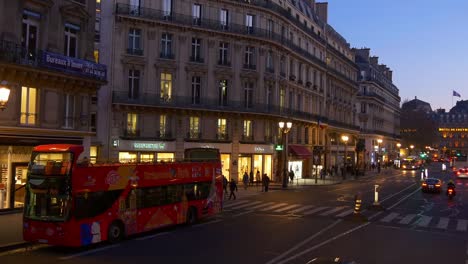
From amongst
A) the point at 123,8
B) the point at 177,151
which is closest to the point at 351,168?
the point at 177,151

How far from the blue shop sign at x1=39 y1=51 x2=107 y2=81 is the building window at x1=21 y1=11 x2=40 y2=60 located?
66 cm

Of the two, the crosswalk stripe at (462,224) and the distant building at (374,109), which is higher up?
the distant building at (374,109)

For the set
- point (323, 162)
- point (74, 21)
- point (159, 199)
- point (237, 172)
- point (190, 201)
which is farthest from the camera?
Answer: point (323, 162)

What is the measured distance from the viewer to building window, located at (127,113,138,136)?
50.1 metres

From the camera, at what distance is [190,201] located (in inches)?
1052

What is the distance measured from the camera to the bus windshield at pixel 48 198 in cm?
1900

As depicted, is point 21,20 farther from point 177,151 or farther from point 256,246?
point 177,151

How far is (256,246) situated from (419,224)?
11533 mm

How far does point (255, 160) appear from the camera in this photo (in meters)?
58.2

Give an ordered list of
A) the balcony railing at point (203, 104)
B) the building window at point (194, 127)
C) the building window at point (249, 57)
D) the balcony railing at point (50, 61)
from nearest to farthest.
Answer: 1. the balcony railing at point (50, 61)
2. the balcony railing at point (203, 104)
3. the building window at point (194, 127)
4. the building window at point (249, 57)

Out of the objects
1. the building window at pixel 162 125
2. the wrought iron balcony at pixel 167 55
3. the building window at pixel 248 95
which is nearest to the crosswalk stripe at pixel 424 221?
the building window at pixel 162 125

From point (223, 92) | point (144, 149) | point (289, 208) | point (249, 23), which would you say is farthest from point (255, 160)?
point (289, 208)

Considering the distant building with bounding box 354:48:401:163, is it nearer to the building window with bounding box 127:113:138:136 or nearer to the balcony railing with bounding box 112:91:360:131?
the balcony railing with bounding box 112:91:360:131

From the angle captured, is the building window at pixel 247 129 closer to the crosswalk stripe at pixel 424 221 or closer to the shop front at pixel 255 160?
the shop front at pixel 255 160
